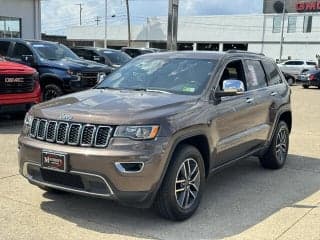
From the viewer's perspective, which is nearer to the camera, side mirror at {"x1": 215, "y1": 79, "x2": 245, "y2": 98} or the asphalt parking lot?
the asphalt parking lot

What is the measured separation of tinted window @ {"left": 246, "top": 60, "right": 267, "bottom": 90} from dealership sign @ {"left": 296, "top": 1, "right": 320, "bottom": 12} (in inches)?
2580

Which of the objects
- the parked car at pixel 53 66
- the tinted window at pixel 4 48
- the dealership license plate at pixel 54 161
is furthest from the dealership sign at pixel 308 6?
the dealership license plate at pixel 54 161

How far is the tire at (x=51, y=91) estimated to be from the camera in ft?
41.3

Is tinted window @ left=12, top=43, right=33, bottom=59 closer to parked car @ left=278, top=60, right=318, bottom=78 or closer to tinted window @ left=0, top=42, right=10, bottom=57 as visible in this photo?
tinted window @ left=0, top=42, right=10, bottom=57

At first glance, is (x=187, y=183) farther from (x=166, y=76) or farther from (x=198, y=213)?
(x=166, y=76)

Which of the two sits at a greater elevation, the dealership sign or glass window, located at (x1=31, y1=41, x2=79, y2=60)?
the dealership sign

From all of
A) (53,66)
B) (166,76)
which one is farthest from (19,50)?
(166,76)

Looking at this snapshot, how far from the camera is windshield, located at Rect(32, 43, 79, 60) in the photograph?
1336 cm

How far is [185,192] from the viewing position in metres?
5.41

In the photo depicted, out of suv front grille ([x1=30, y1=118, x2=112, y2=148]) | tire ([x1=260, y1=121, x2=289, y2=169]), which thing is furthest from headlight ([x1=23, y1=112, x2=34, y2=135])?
tire ([x1=260, y1=121, x2=289, y2=169])

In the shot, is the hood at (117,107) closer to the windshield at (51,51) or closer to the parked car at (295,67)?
the windshield at (51,51)

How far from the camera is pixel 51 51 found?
1366 cm

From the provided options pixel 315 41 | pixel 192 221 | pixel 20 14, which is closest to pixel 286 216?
pixel 192 221

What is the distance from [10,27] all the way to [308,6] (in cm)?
5448
